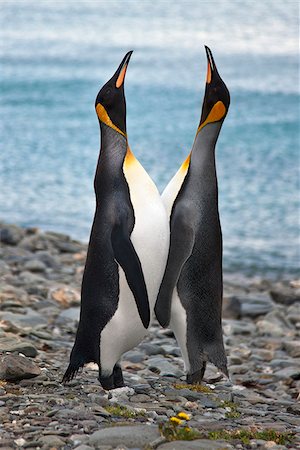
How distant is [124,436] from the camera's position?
14.2ft

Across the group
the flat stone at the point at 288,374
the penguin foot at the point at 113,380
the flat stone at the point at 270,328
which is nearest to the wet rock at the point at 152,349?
the flat stone at the point at 288,374

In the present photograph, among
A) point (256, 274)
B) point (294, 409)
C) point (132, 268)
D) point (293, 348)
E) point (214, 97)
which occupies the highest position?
point (214, 97)

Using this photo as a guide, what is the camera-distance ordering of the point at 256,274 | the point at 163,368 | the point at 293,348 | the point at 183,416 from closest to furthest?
1. the point at 183,416
2. the point at 163,368
3. the point at 293,348
4. the point at 256,274

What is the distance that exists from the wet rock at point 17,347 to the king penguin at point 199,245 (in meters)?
1.01

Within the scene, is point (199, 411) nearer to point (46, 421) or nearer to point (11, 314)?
point (46, 421)

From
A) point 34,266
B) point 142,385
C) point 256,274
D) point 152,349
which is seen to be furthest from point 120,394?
point 256,274

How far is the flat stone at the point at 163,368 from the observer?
→ 6.47 metres

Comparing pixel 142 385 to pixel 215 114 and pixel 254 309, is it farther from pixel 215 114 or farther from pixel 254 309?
pixel 254 309

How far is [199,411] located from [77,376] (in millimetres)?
984

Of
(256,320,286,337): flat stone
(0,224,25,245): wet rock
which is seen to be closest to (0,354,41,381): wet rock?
(256,320,286,337): flat stone

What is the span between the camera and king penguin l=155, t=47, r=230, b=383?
5.50m

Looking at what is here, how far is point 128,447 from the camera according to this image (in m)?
4.28

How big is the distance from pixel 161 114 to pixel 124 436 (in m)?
21.7

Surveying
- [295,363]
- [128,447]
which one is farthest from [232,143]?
[128,447]
